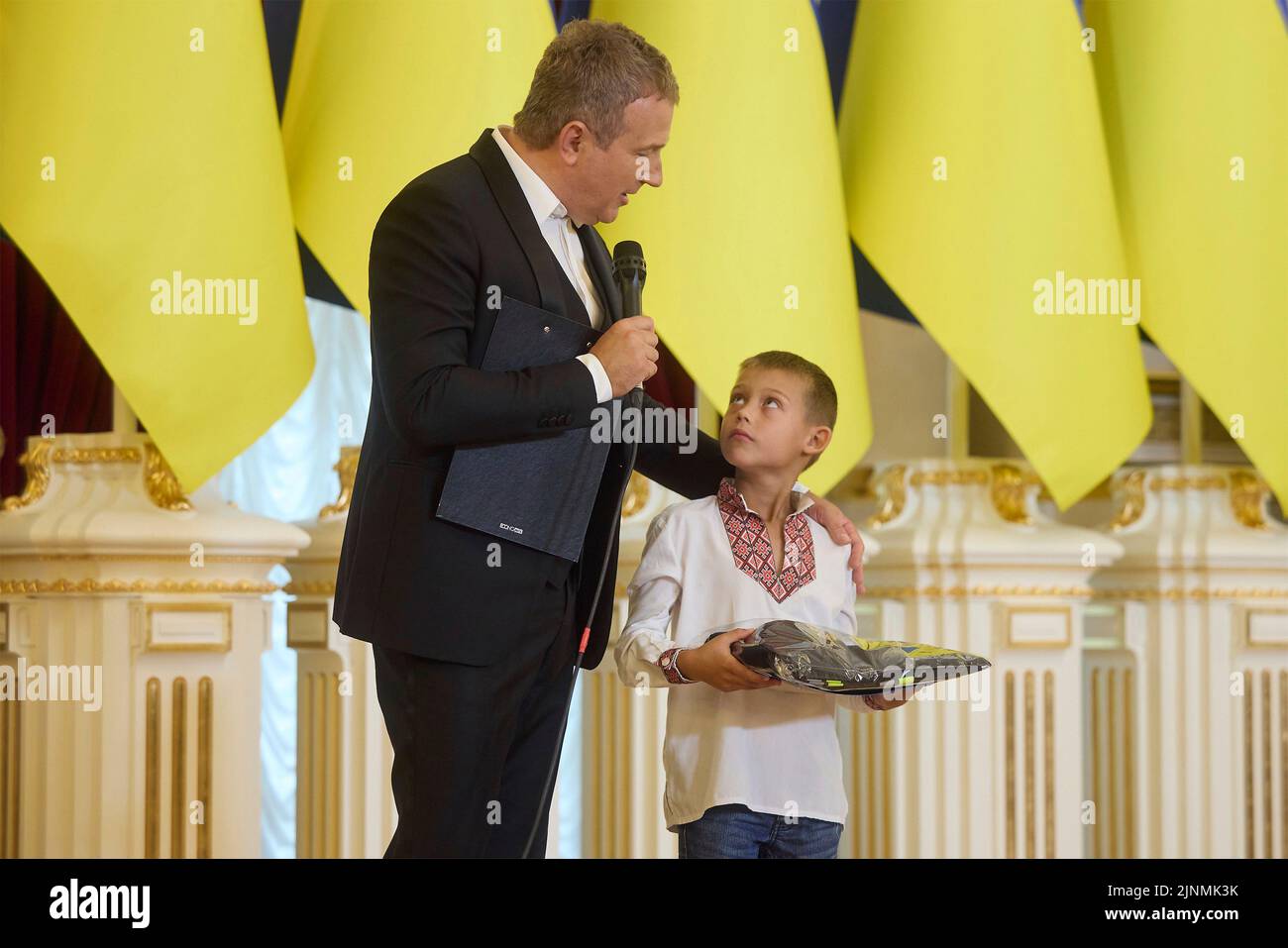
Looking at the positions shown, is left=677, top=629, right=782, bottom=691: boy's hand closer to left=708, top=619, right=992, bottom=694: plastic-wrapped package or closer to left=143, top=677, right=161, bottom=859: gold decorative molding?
left=708, top=619, right=992, bottom=694: plastic-wrapped package

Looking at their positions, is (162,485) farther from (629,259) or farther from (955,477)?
(955,477)

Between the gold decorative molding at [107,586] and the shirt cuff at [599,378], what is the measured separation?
1.18 metres

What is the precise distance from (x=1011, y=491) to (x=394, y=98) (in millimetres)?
1223

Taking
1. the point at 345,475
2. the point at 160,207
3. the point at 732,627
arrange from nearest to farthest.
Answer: the point at 732,627 → the point at 160,207 → the point at 345,475

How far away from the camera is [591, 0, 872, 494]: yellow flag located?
2.27 m

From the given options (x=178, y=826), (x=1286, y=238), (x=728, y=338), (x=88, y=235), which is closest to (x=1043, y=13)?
(x=1286, y=238)

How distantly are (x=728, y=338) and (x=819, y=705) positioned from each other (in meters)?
0.91

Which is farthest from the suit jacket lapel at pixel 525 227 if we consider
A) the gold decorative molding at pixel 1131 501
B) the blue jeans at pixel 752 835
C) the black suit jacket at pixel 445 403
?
the gold decorative molding at pixel 1131 501

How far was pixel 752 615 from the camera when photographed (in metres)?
1.42

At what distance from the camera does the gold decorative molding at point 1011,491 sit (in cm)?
255

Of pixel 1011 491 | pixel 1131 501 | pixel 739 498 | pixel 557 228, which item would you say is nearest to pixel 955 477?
pixel 1011 491

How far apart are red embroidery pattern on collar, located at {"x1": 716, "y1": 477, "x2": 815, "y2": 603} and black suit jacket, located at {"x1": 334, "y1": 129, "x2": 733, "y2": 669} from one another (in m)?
0.23

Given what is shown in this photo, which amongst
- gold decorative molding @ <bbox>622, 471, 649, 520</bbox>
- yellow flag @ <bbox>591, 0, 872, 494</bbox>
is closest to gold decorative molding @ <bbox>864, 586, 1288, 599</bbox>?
yellow flag @ <bbox>591, 0, 872, 494</bbox>

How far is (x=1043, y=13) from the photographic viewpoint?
2434 millimetres
